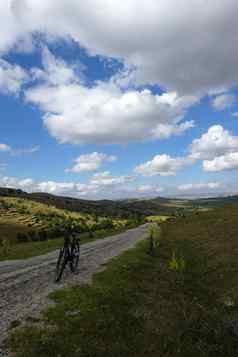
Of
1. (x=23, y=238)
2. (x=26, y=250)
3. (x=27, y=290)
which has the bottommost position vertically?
(x=23, y=238)

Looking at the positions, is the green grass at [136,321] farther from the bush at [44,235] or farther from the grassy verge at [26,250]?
the bush at [44,235]

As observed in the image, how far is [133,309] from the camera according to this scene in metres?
13.2

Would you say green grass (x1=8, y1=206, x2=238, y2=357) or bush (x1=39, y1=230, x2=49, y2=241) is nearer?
green grass (x1=8, y1=206, x2=238, y2=357)

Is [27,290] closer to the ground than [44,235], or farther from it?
farther from it

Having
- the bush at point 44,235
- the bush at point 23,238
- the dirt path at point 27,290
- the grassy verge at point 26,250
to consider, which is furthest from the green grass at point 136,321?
the bush at point 44,235

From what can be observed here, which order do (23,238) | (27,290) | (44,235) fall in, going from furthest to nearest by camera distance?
(44,235)
(23,238)
(27,290)

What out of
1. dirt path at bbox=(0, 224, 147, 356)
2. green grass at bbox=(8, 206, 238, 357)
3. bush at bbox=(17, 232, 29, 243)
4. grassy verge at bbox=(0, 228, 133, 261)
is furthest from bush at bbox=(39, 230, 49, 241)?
green grass at bbox=(8, 206, 238, 357)

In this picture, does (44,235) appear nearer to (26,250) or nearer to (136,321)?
(26,250)

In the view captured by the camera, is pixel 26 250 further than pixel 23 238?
No

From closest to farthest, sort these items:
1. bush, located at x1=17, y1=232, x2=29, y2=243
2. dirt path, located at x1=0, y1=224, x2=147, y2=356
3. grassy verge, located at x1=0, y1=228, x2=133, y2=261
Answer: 1. dirt path, located at x1=0, y1=224, x2=147, y2=356
2. grassy verge, located at x1=0, y1=228, x2=133, y2=261
3. bush, located at x1=17, y1=232, x2=29, y2=243

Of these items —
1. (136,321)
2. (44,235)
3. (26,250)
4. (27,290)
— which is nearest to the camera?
(136,321)

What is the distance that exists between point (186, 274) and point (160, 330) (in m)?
13.0

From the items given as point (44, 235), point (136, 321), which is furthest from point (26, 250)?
point (44, 235)

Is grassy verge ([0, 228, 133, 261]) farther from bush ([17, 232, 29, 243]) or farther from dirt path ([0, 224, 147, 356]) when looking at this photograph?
bush ([17, 232, 29, 243])
